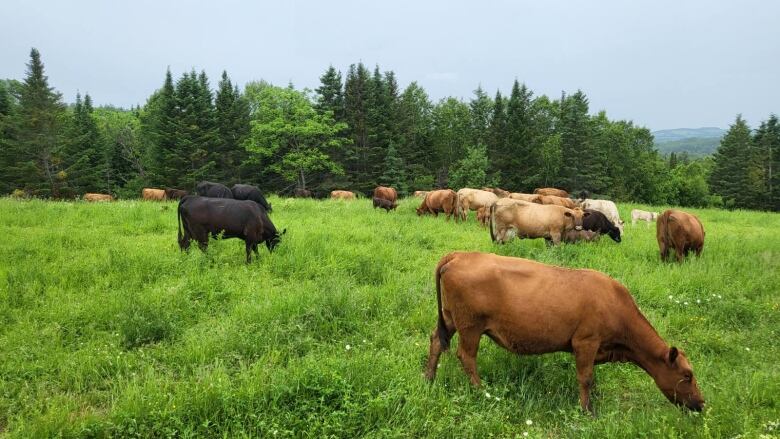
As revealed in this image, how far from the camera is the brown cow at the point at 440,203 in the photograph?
1933cm

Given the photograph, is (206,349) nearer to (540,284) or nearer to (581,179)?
(540,284)

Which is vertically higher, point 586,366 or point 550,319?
point 550,319

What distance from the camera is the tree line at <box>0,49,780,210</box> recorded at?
137ft

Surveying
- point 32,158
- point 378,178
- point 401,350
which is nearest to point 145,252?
point 401,350

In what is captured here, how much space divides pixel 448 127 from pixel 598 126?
67.4 ft

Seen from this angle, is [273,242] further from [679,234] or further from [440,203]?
[440,203]

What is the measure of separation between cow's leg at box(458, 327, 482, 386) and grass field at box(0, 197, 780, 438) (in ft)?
0.52

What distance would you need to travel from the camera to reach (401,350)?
18.0ft

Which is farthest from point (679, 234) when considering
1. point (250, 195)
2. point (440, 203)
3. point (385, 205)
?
point (250, 195)

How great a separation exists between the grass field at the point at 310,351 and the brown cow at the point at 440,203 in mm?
9072

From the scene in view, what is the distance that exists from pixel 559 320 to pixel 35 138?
49660 mm

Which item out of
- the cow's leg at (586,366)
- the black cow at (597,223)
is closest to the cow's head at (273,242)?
the cow's leg at (586,366)

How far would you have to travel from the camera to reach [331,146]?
45.6 m

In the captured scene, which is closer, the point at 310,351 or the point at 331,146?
the point at 310,351
